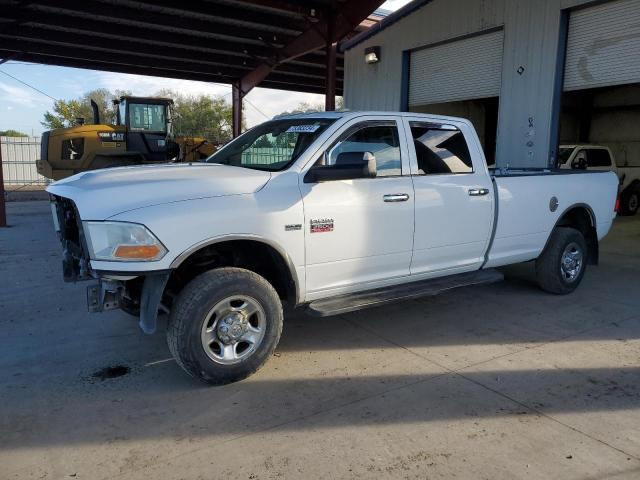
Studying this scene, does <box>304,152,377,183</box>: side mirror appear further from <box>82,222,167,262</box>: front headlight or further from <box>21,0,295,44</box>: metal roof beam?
<box>21,0,295,44</box>: metal roof beam

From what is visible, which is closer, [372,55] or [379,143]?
[379,143]

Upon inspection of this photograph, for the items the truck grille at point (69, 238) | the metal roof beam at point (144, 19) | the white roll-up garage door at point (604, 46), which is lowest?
the truck grille at point (69, 238)

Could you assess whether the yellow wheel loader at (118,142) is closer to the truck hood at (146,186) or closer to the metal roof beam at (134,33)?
the metal roof beam at (134,33)

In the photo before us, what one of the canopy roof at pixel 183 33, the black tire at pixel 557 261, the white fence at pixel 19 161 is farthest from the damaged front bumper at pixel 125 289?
the white fence at pixel 19 161

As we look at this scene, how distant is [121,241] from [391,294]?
7.68 ft

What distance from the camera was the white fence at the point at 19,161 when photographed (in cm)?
2900

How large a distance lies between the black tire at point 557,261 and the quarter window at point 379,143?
8.48 feet

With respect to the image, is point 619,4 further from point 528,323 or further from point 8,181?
point 8,181

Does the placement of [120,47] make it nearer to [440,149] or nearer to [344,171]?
[440,149]

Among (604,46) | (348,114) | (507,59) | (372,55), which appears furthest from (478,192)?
(372,55)

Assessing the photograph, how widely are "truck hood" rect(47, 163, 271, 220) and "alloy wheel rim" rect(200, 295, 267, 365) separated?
0.81m

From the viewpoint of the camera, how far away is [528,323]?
5328 mm

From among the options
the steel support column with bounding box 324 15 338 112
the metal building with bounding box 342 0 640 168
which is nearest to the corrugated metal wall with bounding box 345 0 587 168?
the metal building with bounding box 342 0 640 168

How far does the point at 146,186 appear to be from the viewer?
12.0 feet
